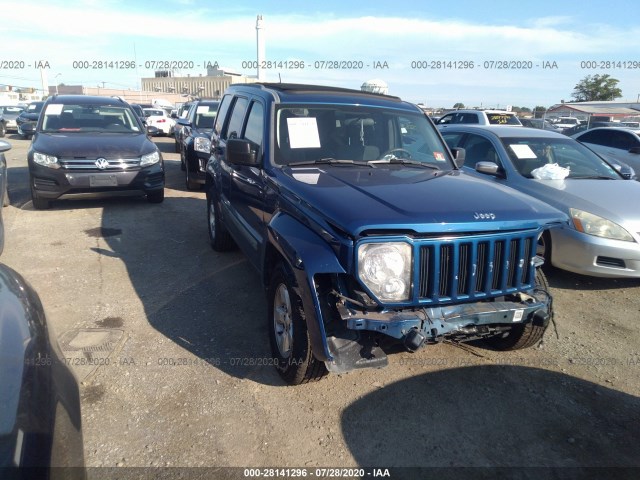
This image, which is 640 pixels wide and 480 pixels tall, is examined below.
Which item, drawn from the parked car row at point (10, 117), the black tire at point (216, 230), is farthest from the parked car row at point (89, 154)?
the parked car row at point (10, 117)

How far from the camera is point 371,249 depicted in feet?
8.80

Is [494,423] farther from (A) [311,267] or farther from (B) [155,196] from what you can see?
(B) [155,196]

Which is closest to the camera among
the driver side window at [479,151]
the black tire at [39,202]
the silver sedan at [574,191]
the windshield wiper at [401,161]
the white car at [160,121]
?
the windshield wiper at [401,161]

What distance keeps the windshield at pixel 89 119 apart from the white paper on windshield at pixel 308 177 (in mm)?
6243

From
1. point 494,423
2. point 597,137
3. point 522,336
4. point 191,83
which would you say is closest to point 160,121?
point 597,137

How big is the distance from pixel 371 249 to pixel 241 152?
64.3 inches

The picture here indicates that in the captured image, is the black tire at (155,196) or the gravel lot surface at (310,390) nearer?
the gravel lot surface at (310,390)

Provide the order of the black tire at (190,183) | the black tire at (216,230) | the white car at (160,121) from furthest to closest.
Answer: the white car at (160,121) → the black tire at (190,183) → the black tire at (216,230)

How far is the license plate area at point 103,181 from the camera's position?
7.47 meters

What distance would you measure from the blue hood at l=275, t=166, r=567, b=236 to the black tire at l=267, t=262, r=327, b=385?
1.82 ft

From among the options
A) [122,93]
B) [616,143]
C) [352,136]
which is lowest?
[616,143]

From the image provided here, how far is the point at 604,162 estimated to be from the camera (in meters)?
6.34

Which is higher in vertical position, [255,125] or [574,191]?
[255,125]

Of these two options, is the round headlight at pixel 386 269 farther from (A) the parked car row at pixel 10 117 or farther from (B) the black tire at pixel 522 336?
(A) the parked car row at pixel 10 117
